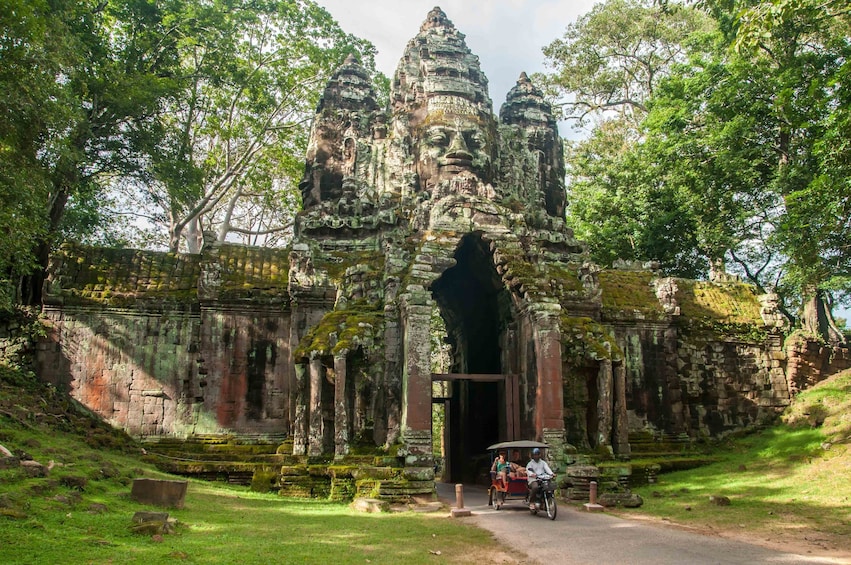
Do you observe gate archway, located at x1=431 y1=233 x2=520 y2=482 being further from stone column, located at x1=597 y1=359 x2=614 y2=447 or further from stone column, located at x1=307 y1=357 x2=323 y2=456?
stone column, located at x1=307 y1=357 x2=323 y2=456

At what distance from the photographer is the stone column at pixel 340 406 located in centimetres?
1388

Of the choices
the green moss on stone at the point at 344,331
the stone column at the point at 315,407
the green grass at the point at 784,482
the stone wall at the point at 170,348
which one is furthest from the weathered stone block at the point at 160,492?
the green grass at the point at 784,482

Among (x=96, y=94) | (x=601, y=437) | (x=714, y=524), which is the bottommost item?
(x=714, y=524)

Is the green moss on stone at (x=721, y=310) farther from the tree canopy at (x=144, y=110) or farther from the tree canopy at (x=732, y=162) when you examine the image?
the tree canopy at (x=144, y=110)

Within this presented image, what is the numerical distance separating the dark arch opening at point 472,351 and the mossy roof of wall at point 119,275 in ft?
22.8

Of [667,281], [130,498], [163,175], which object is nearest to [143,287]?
[163,175]

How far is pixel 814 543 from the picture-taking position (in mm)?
8875

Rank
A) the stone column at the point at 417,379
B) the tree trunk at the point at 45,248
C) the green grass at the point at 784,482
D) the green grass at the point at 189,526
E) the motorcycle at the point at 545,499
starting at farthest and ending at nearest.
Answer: the tree trunk at the point at 45,248
the stone column at the point at 417,379
the motorcycle at the point at 545,499
the green grass at the point at 784,482
the green grass at the point at 189,526

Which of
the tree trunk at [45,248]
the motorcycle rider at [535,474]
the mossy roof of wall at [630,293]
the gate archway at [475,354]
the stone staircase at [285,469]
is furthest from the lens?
the mossy roof of wall at [630,293]

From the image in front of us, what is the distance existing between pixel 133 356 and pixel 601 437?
462 inches

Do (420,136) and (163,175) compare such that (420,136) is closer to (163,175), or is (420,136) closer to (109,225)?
(163,175)

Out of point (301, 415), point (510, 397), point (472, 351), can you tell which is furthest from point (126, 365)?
point (510, 397)

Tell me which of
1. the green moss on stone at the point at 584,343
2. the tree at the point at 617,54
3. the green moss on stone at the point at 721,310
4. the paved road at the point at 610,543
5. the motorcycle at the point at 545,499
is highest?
the tree at the point at 617,54

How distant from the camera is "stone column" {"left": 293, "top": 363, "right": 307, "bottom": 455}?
14641 millimetres
